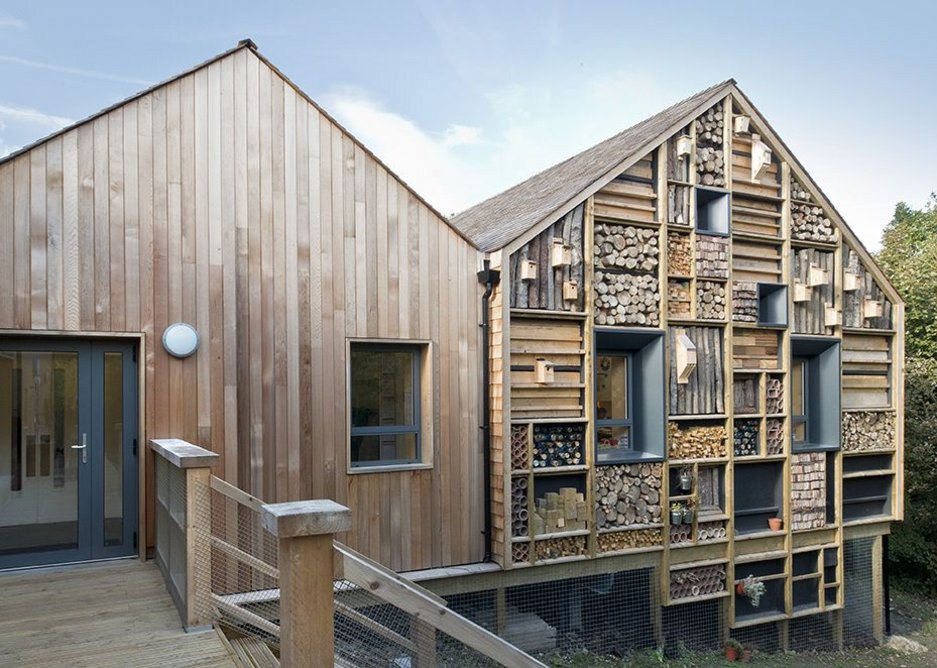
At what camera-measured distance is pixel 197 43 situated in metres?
18.0

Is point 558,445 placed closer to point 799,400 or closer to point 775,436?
point 775,436

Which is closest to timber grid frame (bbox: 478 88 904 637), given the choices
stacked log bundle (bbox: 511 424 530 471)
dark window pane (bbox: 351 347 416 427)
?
stacked log bundle (bbox: 511 424 530 471)

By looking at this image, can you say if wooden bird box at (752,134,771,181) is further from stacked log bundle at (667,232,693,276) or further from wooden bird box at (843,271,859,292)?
wooden bird box at (843,271,859,292)

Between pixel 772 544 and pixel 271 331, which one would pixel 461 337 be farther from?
pixel 772 544

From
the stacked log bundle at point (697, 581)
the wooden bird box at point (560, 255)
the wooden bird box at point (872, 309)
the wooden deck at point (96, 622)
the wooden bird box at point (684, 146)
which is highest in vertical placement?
the wooden bird box at point (684, 146)

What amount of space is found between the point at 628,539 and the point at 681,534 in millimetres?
775

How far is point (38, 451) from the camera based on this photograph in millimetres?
5211

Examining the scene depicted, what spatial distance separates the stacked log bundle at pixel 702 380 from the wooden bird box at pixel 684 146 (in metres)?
2.06

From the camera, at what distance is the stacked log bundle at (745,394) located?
8188 mm

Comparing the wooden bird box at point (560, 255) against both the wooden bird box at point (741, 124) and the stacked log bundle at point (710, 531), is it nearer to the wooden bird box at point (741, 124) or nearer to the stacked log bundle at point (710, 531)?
the wooden bird box at point (741, 124)

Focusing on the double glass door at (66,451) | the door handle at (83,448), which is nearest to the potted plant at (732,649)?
the double glass door at (66,451)

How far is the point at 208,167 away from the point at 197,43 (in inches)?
584

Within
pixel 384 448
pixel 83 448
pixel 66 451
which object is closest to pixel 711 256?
pixel 384 448

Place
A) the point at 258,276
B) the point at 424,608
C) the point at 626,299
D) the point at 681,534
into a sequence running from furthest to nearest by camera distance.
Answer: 1. the point at 681,534
2. the point at 626,299
3. the point at 258,276
4. the point at 424,608
